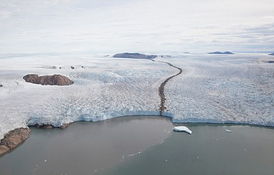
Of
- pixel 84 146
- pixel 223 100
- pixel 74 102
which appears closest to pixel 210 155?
pixel 84 146

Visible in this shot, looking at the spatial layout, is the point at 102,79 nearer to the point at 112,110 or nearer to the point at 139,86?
Result: the point at 139,86

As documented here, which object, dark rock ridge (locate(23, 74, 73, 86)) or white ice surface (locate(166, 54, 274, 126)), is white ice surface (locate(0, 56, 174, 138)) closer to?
dark rock ridge (locate(23, 74, 73, 86))

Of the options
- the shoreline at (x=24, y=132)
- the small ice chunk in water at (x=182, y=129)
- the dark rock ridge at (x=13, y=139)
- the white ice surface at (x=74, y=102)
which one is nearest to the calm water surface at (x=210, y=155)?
the small ice chunk in water at (x=182, y=129)

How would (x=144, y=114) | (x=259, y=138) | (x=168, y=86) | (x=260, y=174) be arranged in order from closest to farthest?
(x=260, y=174) → (x=259, y=138) → (x=144, y=114) → (x=168, y=86)

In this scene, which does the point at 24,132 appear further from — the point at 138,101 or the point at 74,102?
the point at 138,101

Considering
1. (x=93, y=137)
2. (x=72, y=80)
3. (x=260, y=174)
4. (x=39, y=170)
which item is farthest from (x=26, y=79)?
(x=260, y=174)

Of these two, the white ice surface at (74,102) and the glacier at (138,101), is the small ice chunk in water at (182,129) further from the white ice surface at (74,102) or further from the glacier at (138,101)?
the white ice surface at (74,102)
